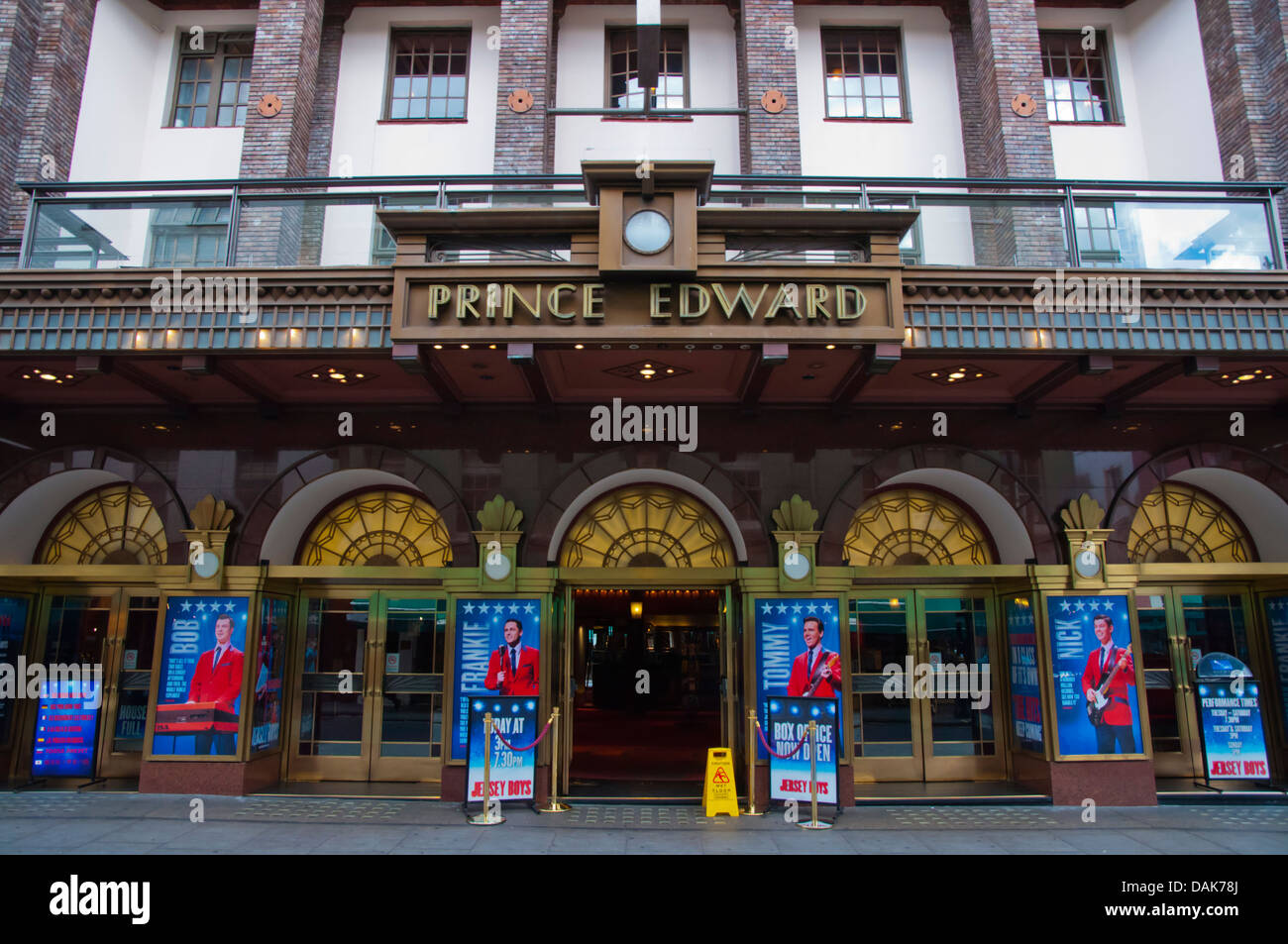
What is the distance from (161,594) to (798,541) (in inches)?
340

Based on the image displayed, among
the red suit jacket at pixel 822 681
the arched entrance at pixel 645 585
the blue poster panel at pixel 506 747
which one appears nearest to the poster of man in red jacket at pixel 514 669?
the blue poster panel at pixel 506 747

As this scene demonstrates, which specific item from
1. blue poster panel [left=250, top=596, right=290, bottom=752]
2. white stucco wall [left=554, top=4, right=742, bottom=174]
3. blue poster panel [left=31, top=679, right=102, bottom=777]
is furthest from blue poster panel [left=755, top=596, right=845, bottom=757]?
blue poster panel [left=31, top=679, right=102, bottom=777]

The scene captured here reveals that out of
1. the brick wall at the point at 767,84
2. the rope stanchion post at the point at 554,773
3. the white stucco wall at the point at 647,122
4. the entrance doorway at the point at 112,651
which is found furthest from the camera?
the white stucco wall at the point at 647,122

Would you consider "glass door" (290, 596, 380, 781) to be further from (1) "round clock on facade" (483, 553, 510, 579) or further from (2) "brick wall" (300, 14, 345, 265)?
(2) "brick wall" (300, 14, 345, 265)

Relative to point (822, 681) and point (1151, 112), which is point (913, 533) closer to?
point (822, 681)

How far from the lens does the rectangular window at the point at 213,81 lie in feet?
44.8

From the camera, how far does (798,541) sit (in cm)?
1034

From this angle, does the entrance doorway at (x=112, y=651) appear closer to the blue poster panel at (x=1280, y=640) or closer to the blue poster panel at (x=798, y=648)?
the blue poster panel at (x=798, y=648)

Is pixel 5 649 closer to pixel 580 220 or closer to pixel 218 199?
pixel 218 199

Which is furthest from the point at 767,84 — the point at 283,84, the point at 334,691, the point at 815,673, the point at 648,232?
the point at 334,691

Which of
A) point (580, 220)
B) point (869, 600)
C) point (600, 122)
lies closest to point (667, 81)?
point (600, 122)

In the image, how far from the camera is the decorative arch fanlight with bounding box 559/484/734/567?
11133mm

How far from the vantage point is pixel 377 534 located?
11.5 meters

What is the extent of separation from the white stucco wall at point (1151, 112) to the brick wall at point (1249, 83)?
19cm
